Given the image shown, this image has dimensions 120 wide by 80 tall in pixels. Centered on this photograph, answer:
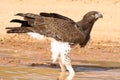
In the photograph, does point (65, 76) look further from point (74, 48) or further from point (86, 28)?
point (74, 48)

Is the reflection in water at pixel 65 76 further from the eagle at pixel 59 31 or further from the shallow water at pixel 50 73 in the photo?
→ the eagle at pixel 59 31

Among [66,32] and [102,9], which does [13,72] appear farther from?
[102,9]

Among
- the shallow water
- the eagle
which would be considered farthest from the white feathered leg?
the shallow water

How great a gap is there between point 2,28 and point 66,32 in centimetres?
801

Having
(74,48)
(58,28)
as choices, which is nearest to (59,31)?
(58,28)

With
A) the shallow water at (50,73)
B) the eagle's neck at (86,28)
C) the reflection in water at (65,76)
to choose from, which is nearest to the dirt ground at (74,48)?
the shallow water at (50,73)

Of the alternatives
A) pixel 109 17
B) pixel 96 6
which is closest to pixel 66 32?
pixel 109 17

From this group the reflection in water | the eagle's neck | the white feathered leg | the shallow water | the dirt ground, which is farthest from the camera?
the dirt ground

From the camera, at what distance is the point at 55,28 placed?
12.0 meters

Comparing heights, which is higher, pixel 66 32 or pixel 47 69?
pixel 66 32

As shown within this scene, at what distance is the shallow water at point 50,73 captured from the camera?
37.4 ft

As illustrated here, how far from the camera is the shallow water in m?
11.4

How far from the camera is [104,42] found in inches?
692

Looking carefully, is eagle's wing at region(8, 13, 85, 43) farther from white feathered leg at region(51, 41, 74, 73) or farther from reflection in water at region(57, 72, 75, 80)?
reflection in water at region(57, 72, 75, 80)
